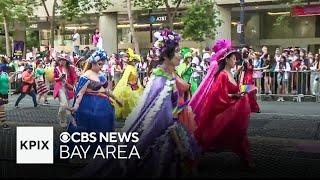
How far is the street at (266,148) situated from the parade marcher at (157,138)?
869 millimetres

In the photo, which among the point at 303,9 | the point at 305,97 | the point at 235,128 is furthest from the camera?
the point at 303,9

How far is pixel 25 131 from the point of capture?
8.55 metres

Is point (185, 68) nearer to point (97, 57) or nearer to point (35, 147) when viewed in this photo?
point (97, 57)

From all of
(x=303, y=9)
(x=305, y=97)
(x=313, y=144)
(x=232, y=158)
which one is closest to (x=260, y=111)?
(x=305, y=97)

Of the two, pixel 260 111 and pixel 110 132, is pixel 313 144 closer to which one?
pixel 110 132

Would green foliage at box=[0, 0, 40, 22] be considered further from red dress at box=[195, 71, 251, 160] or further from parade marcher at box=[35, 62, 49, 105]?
red dress at box=[195, 71, 251, 160]

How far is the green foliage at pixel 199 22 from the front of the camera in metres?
24.8

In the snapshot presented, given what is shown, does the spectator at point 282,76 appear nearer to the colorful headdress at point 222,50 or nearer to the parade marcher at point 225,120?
the colorful headdress at point 222,50

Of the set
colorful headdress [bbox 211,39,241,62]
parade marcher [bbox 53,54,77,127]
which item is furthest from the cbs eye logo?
parade marcher [bbox 53,54,77,127]

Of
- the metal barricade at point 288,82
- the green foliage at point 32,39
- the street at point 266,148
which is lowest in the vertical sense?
the street at point 266,148

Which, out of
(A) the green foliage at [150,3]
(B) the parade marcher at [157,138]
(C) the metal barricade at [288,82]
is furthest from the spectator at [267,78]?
(B) the parade marcher at [157,138]

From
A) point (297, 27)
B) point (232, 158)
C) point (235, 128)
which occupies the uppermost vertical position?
point (297, 27)

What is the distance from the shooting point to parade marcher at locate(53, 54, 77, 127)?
1283 cm

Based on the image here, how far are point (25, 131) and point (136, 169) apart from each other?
93.4 inches
